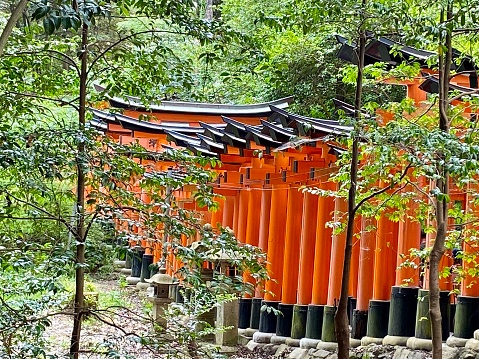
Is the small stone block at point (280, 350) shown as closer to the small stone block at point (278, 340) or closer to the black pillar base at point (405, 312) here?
the small stone block at point (278, 340)

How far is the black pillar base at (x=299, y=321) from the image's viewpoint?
11062 millimetres

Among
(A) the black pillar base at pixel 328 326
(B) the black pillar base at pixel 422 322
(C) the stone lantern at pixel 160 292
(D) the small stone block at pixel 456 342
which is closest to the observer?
(D) the small stone block at pixel 456 342

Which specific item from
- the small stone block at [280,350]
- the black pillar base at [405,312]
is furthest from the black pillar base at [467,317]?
the small stone block at [280,350]

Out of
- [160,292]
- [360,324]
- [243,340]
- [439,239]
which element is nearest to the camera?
[439,239]

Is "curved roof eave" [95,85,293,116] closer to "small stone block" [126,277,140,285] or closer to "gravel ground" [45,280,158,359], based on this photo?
"gravel ground" [45,280,158,359]

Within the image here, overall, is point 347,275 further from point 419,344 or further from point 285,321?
point 285,321

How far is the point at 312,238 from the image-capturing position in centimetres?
1116

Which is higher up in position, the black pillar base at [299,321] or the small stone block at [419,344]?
the small stone block at [419,344]

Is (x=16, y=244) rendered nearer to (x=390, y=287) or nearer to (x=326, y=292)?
(x=390, y=287)

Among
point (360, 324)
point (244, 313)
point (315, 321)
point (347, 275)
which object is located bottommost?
point (244, 313)

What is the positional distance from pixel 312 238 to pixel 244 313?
245cm

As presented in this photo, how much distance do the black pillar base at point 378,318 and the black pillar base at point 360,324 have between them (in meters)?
0.39

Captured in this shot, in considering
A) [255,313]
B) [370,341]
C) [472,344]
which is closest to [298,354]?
[370,341]

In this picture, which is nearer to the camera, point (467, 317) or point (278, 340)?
point (467, 317)
